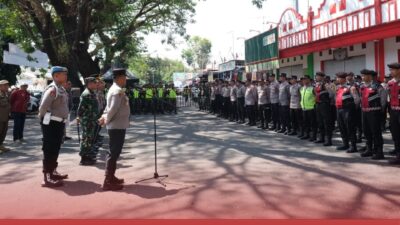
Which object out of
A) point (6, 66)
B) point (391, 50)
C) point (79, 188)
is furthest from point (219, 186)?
point (6, 66)

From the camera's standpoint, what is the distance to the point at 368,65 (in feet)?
56.4

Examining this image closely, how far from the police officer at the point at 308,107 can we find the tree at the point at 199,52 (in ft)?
304

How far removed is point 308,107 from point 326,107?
81cm

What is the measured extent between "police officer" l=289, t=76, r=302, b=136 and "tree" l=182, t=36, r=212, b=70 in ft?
301

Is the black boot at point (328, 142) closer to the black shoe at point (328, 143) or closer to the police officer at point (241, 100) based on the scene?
the black shoe at point (328, 143)

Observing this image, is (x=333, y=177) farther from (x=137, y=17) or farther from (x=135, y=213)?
(x=137, y=17)

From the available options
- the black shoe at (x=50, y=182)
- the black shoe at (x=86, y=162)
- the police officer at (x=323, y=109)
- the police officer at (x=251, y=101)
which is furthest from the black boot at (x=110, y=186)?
the police officer at (x=251, y=101)

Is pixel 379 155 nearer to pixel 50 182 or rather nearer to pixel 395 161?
pixel 395 161

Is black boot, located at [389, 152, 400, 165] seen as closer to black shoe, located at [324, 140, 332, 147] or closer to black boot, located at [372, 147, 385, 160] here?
black boot, located at [372, 147, 385, 160]

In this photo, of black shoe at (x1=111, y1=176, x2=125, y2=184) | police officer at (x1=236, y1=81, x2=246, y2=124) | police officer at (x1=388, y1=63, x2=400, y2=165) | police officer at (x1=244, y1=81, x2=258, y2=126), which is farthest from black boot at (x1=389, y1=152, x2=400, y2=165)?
police officer at (x1=236, y1=81, x2=246, y2=124)

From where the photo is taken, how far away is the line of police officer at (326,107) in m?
8.57

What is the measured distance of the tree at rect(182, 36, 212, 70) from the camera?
104500 millimetres

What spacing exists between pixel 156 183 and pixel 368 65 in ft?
42.3

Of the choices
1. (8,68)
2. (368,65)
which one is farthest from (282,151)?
(8,68)
